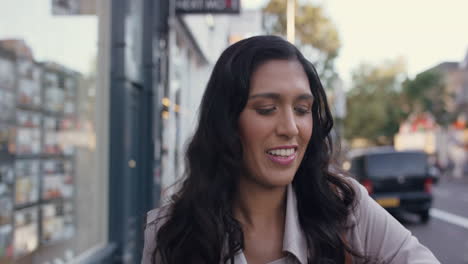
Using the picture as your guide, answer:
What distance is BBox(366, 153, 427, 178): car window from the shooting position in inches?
445

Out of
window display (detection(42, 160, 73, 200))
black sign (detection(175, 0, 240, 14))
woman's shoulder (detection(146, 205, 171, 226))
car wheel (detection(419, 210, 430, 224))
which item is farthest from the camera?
car wheel (detection(419, 210, 430, 224))

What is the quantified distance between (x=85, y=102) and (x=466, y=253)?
258 inches

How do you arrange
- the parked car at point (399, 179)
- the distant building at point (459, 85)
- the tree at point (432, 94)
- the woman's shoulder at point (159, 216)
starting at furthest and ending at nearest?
the distant building at point (459, 85) → the tree at point (432, 94) → the parked car at point (399, 179) → the woman's shoulder at point (159, 216)

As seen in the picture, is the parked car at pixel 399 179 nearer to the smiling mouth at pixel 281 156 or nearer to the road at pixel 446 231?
the road at pixel 446 231

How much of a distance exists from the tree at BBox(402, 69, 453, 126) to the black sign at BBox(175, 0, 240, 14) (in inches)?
1395

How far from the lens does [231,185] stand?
1.87m

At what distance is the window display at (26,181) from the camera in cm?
316

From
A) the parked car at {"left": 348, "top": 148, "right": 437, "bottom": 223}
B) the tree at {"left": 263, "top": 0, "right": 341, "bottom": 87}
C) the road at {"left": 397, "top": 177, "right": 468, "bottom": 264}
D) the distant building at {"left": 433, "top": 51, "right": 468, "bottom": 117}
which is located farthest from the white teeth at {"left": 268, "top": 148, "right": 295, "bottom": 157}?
the distant building at {"left": 433, "top": 51, "right": 468, "bottom": 117}

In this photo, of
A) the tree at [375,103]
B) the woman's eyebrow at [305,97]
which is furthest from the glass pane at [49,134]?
the tree at [375,103]

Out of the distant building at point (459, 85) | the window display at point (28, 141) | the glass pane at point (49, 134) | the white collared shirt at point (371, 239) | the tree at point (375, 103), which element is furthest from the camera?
the tree at point (375, 103)

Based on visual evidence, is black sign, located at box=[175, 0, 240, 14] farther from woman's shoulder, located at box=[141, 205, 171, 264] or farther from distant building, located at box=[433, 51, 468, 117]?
distant building, located at box=[433, 51, 468, 117]

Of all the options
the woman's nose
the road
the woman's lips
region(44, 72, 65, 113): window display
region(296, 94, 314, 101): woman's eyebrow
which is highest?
region(44, 72, 65, 113): window display

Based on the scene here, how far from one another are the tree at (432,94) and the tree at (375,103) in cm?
558

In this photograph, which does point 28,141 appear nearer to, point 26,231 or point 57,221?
point 26,231
